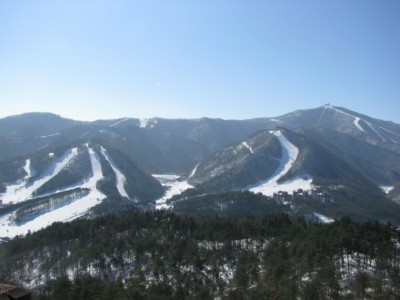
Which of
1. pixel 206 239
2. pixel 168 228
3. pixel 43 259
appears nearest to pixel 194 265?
pixel 206 239

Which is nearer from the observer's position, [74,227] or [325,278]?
[325,278]

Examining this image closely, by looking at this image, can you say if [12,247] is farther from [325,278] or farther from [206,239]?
[325,278]

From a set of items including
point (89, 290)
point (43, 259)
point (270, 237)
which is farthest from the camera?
point (43, 259)

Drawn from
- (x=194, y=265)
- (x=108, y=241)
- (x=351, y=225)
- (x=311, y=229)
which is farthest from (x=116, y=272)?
(x=351, y=225)

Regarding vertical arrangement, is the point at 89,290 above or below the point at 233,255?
above

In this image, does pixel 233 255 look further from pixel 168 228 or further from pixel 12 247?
pixel 12 247

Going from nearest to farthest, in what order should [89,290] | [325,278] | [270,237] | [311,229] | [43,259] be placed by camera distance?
[89,290] < [325,278] < [311,229] < [270,237] < [43,259]
